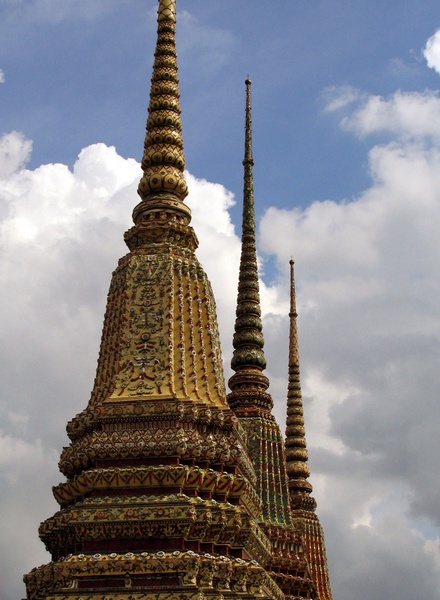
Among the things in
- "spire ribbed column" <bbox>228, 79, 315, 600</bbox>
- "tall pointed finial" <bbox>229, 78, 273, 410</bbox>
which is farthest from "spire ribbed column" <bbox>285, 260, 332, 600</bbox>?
"tall pointed finial" <bbox>229, 78, 273, 410</bbox>

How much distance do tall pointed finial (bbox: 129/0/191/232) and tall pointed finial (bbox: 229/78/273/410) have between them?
40.1 feet

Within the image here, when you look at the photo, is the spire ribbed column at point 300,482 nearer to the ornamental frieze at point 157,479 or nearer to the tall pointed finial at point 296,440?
the tall pointed finial at point 296,440

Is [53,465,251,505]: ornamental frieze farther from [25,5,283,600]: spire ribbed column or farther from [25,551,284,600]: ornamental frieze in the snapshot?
[25,551,284,600]: ornamental frieze

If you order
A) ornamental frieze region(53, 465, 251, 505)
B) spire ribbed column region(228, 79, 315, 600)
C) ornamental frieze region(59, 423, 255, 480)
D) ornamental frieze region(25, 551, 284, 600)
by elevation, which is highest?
spire ribbed column region(228, 79, 315, 600)

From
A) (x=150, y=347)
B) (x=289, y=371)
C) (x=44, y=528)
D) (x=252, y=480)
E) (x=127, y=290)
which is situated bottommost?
(x=44, y=528)

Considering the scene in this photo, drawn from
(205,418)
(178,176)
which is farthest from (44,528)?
(178,176)

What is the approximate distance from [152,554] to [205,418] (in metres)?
3.71

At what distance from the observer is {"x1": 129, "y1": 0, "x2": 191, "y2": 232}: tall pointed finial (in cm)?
2581

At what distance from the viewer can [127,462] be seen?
21.1 meters

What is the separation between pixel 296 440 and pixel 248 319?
1266 centimetres

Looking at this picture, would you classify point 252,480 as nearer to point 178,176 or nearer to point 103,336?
point 103,336

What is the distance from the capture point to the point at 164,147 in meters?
26.2

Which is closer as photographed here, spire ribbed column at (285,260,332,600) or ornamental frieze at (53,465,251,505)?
ornamental frieze at (53,465,251,505)

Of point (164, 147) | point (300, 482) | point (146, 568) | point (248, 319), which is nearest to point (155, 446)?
point (146, 568)
